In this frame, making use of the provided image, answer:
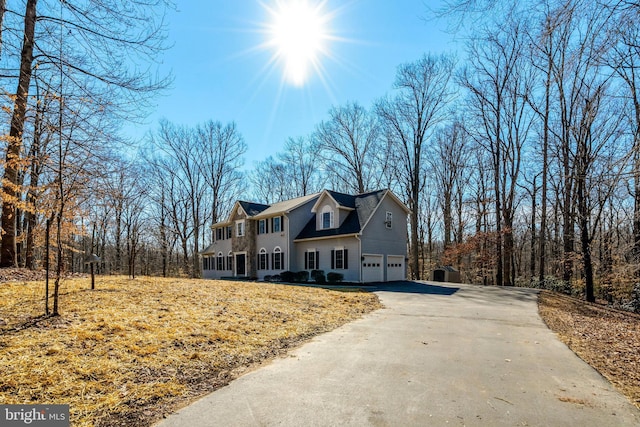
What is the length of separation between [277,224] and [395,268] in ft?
28.8

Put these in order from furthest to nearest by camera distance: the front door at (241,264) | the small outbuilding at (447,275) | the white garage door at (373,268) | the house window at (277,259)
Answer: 1. the front door at (241,264)
2. the house window at (277,259)
3. the small outbuilding at (447,275)
4. the white garage door at (373,268)

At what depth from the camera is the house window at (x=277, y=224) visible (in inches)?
995

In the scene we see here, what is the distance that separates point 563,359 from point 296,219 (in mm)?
19944

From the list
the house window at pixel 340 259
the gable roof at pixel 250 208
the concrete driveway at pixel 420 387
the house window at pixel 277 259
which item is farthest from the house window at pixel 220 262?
the concrete driveway at pixel 420 387

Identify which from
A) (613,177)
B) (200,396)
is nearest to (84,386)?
(200,396)

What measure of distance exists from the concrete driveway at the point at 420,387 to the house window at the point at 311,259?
50.9ft

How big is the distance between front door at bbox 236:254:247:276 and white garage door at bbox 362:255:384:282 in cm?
1066

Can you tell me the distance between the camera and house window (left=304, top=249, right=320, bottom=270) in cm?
2334

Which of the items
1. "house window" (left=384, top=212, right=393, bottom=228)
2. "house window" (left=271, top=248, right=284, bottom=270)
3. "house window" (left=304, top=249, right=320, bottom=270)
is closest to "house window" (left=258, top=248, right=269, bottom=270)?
"house window" (left=271, top=248, right=284, bottom=270)

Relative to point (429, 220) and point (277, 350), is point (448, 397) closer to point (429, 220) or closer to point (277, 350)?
point (277, 350)

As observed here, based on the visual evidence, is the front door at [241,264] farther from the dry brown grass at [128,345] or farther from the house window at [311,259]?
the dry brown grass at [128,345]

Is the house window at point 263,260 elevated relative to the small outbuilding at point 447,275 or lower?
elevated

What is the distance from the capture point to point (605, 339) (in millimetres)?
7812

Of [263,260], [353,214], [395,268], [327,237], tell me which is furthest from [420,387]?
[263,260]
